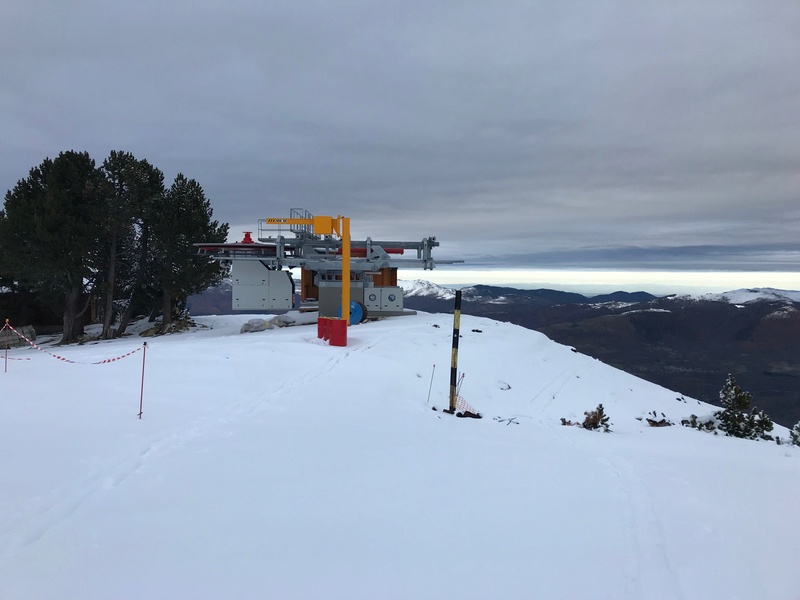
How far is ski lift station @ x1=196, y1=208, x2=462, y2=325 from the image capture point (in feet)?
91.9

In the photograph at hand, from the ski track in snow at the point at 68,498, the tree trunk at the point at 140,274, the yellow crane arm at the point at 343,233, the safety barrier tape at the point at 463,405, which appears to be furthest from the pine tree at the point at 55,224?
the ski track in snow at the point at 68,498

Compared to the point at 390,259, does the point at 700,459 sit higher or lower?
lower

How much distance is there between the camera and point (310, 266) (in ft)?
93.6

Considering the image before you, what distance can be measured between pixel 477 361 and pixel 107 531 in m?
16.8

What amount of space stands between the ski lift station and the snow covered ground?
656 inches

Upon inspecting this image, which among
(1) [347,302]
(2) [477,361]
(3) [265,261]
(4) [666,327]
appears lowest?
(4) [666,327]

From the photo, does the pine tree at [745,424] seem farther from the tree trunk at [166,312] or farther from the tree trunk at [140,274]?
the tree trunk at [140,274]

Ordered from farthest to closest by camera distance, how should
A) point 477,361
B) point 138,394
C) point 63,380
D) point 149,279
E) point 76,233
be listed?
point 149,279
point 76,233
point 477,361
point 63,380
point 138,394

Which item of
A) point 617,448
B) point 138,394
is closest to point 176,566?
point 138,394

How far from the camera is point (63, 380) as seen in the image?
10.7m

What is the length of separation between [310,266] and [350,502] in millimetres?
23959

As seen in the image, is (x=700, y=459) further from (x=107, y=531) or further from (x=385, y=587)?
(x=107, y=531)

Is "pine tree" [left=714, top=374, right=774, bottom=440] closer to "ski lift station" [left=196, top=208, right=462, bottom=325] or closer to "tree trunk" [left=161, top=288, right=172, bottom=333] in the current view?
"ski lift station" [left=196, top=208, right=462, bottom=325]

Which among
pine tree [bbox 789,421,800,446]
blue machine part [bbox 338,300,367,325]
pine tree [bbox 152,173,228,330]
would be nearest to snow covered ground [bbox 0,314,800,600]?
pine tree [bbox 789,421,800,446]
